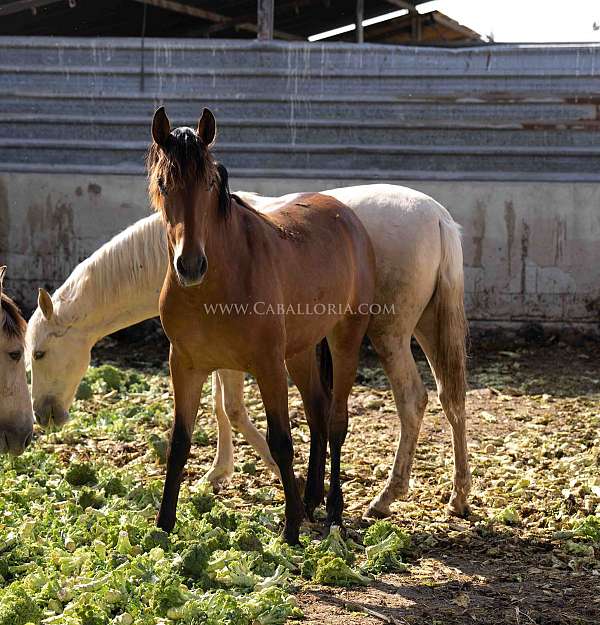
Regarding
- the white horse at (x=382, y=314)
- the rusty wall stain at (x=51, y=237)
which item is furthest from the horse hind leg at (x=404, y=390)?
the rusty wall stain at (x=51, y=237)

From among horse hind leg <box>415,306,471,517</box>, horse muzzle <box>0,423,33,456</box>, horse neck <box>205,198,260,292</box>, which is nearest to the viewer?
horse neck <box>205,198,260,292</box>

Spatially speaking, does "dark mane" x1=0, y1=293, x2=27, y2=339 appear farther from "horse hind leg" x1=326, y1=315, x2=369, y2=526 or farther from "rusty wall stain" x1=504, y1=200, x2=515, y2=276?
"rusty wall stain" x1=504, y1=200, x2=515, y2=276

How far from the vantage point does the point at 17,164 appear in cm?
1054

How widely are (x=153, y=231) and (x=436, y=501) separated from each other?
2257mm

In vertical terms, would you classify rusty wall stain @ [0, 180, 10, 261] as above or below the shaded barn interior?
below

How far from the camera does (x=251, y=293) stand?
4.11 m

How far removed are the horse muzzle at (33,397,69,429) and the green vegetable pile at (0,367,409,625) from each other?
25 centimetres

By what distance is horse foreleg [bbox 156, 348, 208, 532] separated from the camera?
4254 mm

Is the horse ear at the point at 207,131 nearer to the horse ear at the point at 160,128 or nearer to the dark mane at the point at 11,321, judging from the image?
the horse ear at the point at 160,128

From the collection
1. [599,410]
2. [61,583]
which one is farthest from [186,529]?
[599,410]

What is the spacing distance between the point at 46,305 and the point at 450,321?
237cm

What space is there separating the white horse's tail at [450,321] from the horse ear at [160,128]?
6.69 ft

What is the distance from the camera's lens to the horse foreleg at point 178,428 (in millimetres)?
4254

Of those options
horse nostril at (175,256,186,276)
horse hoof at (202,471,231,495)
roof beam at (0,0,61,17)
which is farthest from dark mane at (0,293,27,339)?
roof beam at (0,0,61,17)
